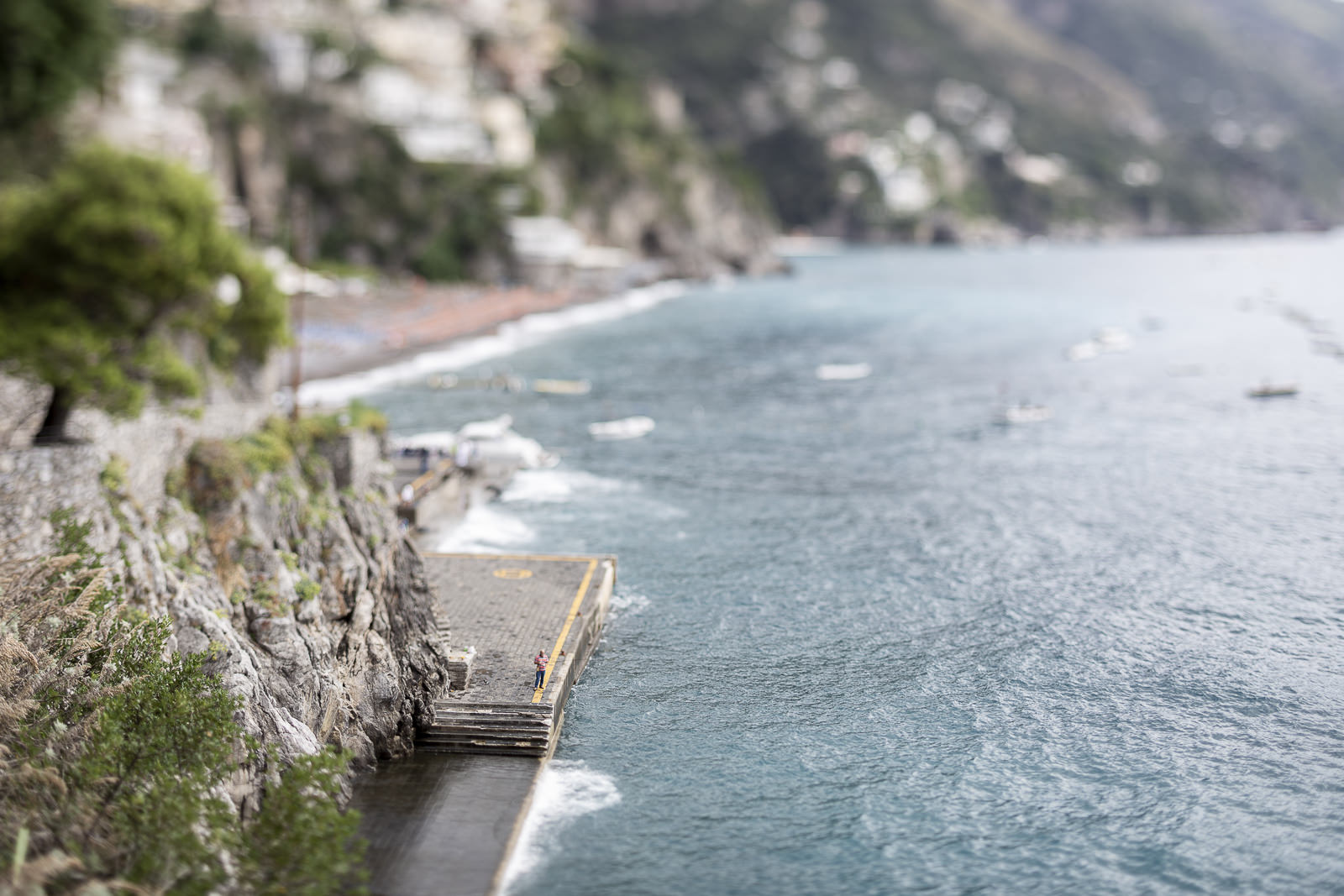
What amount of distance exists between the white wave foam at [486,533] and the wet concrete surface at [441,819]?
19732 millimetres

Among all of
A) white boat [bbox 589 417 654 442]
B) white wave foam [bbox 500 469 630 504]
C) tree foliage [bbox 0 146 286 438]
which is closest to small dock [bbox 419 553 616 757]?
white wave foam [bbox 500 469 630 504]

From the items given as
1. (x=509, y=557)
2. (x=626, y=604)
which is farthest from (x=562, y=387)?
(x=626, y=604)

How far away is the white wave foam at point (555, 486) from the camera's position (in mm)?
63250

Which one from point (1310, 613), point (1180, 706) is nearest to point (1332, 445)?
point (1310, 613)

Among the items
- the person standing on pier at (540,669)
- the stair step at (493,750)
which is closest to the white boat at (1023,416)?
the person standing on pier at (540,669)

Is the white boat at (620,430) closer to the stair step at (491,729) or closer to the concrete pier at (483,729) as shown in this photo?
the concrete pier at (483,729)

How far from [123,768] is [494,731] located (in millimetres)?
12504

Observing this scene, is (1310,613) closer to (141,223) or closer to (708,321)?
(141,223)

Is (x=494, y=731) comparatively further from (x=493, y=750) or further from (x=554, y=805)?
(x=554, y=805)

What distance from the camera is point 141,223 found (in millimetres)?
61906

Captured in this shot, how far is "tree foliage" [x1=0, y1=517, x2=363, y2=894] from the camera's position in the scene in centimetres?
2228

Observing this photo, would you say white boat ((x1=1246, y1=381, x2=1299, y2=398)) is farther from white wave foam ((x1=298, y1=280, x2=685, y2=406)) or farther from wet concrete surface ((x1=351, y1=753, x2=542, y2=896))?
wet concrete surface ((x1=351, y1=753, x2=542, y2=896))

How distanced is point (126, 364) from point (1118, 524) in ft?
158

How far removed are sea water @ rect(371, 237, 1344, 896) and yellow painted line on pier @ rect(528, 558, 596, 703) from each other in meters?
1.62
